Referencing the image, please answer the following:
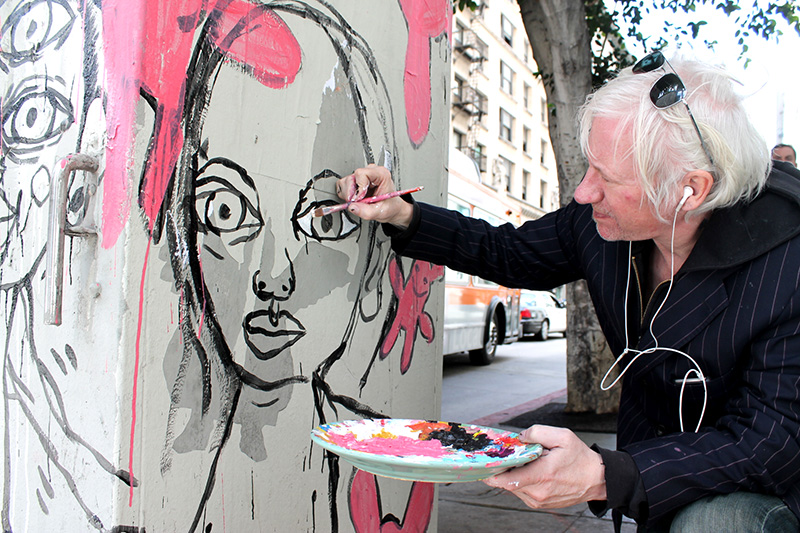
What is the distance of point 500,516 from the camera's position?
3.08 meters

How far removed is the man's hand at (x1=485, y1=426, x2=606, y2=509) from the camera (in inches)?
52.9

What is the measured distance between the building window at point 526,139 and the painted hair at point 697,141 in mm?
31350

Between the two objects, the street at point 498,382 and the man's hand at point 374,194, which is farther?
the street at point 498,382

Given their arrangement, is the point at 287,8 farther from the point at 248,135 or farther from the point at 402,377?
the point at 402,377

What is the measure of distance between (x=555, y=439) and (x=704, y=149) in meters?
0.81

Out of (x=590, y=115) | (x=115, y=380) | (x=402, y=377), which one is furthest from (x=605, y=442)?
(x=115, y=380)

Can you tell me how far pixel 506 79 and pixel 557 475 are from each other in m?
30.6

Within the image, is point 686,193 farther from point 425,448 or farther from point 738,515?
point 425,448

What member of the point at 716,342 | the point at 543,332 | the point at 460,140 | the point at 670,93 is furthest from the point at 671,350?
the point at 460,140

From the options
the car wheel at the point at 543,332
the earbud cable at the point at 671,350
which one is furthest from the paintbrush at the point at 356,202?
the car wheel at the point at 543,332

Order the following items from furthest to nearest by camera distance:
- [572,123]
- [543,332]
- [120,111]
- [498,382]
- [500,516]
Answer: [543,332] < [498,382] < [572,123] < [500,516] < [120,111]

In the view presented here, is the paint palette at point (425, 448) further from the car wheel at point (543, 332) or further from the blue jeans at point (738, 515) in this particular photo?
the car wheel at point (543, 332)

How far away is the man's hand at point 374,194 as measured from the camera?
1788mm

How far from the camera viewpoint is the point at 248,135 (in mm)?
1470
